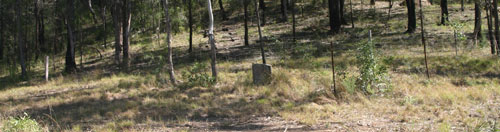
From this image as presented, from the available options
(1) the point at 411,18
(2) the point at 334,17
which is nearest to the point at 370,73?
(1) the point at 411,18

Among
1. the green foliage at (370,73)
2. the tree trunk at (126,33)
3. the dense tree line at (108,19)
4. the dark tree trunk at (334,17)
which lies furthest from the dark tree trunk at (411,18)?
the tree trunk at (126,33)

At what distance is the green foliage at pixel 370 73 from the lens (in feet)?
31.3

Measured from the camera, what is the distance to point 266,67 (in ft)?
40.9

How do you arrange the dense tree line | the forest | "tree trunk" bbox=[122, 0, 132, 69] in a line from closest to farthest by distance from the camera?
1. the forest
2. "tree trunk" bbox=[122, 0, 132, 69]
3. the dense tree line

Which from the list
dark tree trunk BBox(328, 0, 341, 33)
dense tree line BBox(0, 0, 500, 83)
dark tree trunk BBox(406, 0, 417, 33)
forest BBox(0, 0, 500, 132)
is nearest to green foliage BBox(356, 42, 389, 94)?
forest BBox(0, 0, 500, 132)

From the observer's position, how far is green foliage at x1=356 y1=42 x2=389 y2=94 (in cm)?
953

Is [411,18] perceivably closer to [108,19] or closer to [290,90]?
[290,90]

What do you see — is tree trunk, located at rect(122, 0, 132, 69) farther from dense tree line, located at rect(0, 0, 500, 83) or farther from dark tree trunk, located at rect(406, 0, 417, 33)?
dark tree trunk, located at rect(406, 0, 417, 33)

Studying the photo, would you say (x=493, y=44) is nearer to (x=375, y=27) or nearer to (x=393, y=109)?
(x=393, y=109)

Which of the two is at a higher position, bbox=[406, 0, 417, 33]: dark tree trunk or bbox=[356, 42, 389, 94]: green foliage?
bbox=[406, 0, 417, 33]: dark tree trunk

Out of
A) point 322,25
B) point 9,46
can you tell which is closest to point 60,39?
point 9,46

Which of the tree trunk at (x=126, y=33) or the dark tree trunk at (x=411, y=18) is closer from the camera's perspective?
the tree trunk at (x=126, y=33)

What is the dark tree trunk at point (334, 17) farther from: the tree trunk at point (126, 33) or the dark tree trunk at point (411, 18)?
the tree trunk at point (126, 33)

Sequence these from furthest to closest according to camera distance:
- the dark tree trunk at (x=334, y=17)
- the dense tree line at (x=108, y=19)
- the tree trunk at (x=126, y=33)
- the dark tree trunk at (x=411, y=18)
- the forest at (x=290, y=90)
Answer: the dark tree trunk at (x=334, y=17)
the dark tree trunk at (x=411, y=18)
the dense tree line at (x=108, y=19)
the tree trunk at (x=126, y=33)
the forest at (x=290, y=90)
